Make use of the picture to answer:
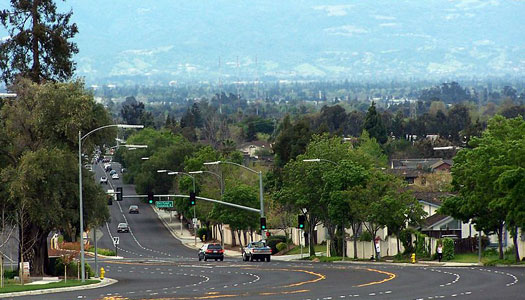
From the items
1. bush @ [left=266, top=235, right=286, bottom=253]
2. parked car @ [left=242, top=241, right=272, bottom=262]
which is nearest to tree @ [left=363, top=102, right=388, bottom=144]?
bush @ [left=266, top=235, right=286, bottom=253]

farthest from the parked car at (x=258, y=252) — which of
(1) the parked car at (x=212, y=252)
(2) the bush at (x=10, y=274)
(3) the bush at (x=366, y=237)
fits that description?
(2) the bush at (x=10, y=274)

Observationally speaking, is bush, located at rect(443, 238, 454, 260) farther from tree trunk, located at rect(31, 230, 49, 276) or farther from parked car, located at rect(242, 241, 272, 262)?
tree trunk, located at rect(31, 230, 49, 276)

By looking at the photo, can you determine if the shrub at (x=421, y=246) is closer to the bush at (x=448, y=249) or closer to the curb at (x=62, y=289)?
the bush at (x=448, y=249)

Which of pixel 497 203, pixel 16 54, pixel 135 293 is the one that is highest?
pixel 16 54

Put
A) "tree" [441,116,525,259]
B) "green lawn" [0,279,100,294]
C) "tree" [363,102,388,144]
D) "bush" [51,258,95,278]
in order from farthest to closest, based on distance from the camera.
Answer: "tree" [363,102,388,144]
"bush" [51,258,95,278]
"tree" [441,116,525,259]
"green lawn" [0,279,100,294]

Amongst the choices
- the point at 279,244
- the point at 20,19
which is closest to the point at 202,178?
the point at 279,244

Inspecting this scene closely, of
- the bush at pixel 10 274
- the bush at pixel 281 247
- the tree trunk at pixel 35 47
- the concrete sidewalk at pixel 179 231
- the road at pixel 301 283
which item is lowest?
the road at pixel 301 283

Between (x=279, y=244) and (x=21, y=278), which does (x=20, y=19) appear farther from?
(x=279, y=244)
